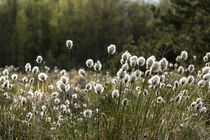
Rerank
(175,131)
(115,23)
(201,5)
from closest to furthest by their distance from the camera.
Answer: (175,131)
(201,5)
(115,23)

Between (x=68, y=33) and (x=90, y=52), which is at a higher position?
(x=68, y=33)

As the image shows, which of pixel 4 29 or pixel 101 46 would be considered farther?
pixel 101 46

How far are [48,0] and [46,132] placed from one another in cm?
3626

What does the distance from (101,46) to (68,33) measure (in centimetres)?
446

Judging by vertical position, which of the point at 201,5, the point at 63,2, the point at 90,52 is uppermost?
the point at 63,2

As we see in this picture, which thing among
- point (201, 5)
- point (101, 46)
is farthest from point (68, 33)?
point (201, 5)

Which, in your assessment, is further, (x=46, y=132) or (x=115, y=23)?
(x=115, y=23)

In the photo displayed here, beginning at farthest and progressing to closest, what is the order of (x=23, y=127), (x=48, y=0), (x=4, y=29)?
(x=48, y=0)
(x=4, y=29)
(x=23, y=127)

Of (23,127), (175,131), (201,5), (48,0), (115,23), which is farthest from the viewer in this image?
(48,0)

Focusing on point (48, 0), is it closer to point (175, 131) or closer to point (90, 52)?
point (90, 52)

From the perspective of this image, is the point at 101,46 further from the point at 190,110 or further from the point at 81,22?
the point at 190,110

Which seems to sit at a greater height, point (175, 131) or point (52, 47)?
point (52, 47)

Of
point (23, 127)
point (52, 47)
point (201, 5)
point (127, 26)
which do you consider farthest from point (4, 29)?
point (23, 127)

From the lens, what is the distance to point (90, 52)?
3356cm
